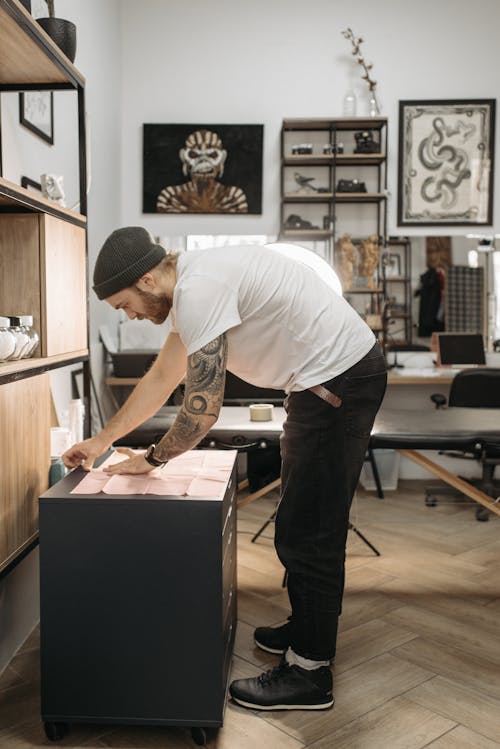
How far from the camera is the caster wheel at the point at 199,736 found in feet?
5.86

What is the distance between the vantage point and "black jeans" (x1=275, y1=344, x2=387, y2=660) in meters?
1.90

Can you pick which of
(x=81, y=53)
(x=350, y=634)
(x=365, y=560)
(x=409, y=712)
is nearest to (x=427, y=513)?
(x=365, y=560)

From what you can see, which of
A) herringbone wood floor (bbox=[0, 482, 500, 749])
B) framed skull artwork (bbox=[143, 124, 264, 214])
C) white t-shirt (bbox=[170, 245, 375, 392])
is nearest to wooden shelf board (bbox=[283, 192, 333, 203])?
framed skull artwork (bbox=[143, 124, 264, 214])

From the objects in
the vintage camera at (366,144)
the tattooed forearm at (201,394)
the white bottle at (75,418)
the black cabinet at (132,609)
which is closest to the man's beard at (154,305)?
the tattooed forearm at (201,394)

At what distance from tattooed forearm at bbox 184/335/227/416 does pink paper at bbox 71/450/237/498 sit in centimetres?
21

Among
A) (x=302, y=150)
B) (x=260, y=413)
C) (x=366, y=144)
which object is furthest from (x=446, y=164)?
(x=260, y=413)

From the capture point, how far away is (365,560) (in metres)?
3.18

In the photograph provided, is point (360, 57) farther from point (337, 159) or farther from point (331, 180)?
point (331, 180)

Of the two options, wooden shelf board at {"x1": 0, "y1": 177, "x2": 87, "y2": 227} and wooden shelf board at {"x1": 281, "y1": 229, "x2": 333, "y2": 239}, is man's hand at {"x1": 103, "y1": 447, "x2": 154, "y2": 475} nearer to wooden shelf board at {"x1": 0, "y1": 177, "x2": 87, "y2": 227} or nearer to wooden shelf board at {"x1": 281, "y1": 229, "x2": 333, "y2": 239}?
wooden shelf board at {"x1": 0, "y1": 177, "x2": 87, "y2": 227}

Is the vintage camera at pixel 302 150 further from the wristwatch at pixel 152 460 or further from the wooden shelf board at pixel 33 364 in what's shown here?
the wristwatch at pixel 152 460

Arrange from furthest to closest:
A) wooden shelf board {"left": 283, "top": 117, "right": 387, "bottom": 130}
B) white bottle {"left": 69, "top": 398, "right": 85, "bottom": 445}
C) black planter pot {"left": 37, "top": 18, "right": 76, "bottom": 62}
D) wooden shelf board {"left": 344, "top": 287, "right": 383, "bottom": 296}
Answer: wooden shelf board {"left": 344, "top": 287, "right": 383, "bottom": 296}, wooden shelf board {"left": 283, "top": 117, "right": 387, "bottom": 130}, white bottle {"left": 69, "top": 398, "right": 85, "bottom": 445}, black planter pot {"left": 37, "top": 18, "right": 76, "bottom": 62}

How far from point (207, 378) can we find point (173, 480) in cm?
35

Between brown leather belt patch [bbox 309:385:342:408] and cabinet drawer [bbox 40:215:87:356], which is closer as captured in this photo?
brown leather belt patch [bbox 309:385:342:408]

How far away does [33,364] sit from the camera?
2000 mm
